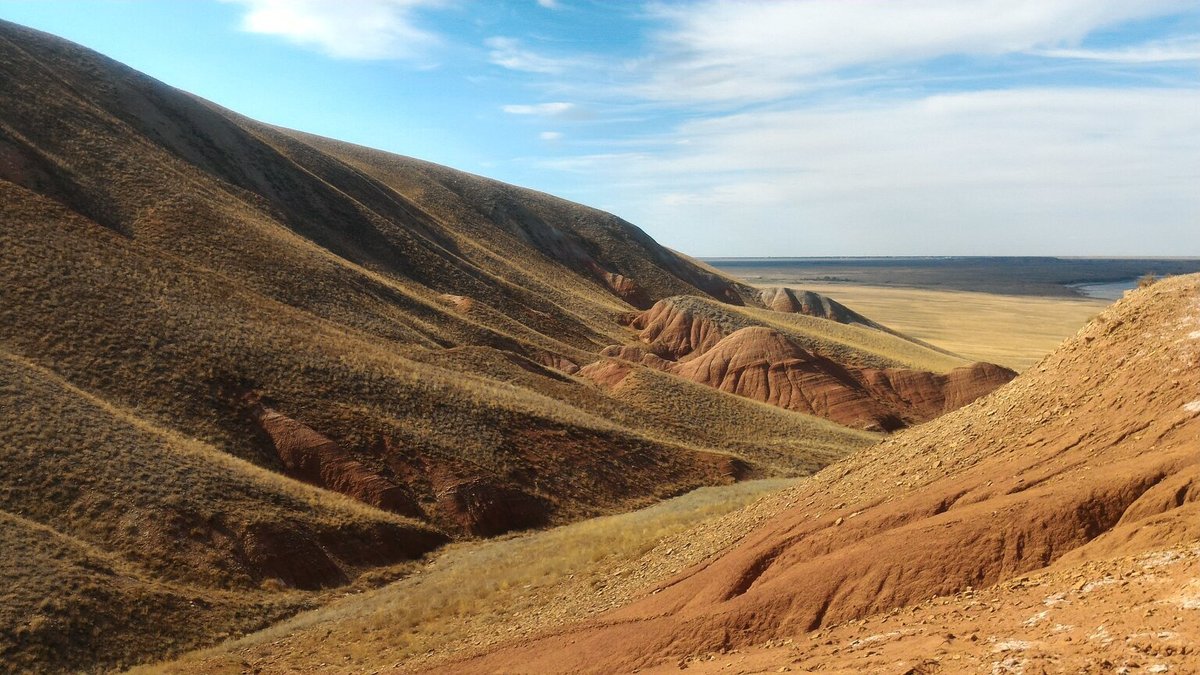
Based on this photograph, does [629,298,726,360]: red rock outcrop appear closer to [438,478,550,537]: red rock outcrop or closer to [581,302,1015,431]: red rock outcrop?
[581,302,1015,431]: red rock outcrop

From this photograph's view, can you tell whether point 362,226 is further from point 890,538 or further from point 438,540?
point 890,538

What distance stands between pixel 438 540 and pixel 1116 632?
24554 mm

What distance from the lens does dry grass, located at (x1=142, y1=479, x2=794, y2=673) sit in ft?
59.8

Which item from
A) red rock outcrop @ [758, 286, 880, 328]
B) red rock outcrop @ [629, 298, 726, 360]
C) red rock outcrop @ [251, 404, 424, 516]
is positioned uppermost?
red rock outcrop @ [758, 286, 880, 328]

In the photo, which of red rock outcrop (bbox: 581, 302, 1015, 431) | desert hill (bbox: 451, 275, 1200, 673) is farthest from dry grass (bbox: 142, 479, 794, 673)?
red rock outcrop (bbox: 581, 302, 1015, 431)

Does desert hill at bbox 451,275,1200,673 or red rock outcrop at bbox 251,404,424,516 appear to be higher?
desert hill at bbox 451,275,1200,673

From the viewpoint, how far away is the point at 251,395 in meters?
34.0

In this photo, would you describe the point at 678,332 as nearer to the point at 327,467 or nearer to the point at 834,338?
the point at 834,338

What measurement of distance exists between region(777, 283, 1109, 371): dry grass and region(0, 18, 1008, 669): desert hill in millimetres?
36455

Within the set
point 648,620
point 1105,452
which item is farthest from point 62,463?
point 1105,452

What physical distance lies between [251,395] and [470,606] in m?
17.5

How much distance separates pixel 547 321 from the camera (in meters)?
71.0

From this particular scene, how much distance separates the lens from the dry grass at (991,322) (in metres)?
104

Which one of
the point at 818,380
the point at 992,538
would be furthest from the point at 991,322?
the point at 992,538
